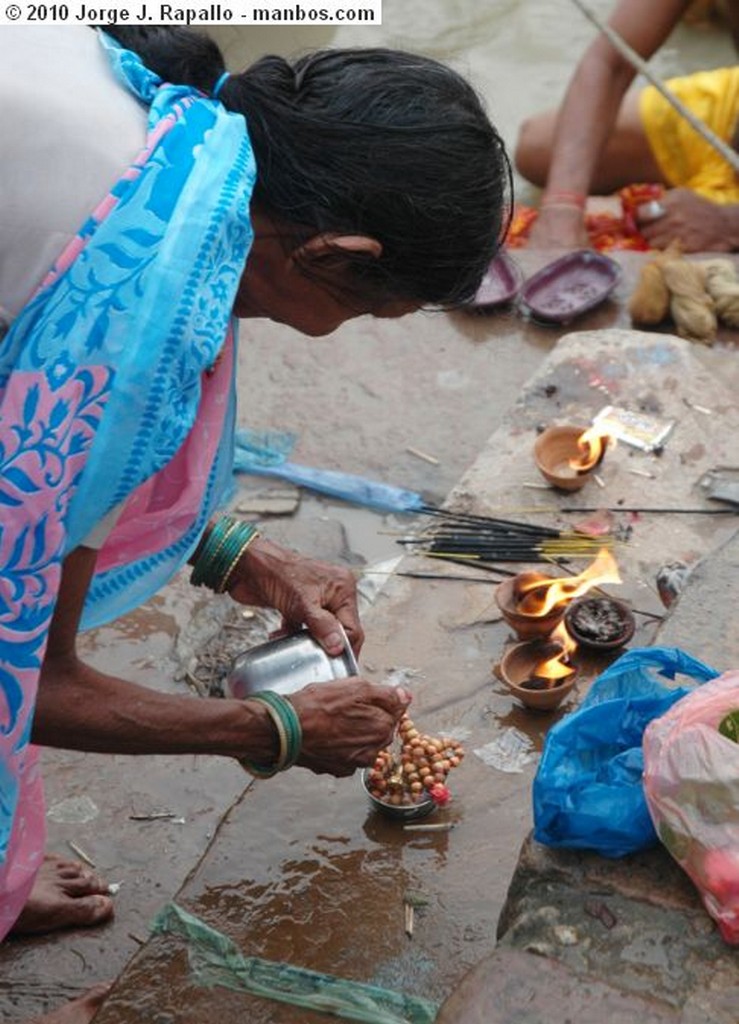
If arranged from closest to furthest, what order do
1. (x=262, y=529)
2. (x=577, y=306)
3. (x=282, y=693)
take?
(x=282, y=693) → (x=262, y=529) → (x=577, y=306)

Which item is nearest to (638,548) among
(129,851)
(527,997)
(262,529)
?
(262,529)

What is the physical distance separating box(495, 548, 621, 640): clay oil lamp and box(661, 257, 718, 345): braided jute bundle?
1.95 metres

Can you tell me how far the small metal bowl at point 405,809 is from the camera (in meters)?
3.13

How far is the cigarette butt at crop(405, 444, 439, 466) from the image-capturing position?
502 centimetres

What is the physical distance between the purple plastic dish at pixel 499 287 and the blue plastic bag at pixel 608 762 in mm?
3237

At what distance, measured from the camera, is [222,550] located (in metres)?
3.06

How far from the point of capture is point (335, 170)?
7.07 ft

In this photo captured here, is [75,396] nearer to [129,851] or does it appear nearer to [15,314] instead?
[15,314]

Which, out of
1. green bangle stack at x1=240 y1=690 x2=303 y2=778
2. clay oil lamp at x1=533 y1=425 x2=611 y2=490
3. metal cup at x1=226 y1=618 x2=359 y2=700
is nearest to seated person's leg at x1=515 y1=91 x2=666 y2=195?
clay oil lamp at x1=533 y1=425 x2=611 y2=490

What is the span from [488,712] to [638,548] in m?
0.86

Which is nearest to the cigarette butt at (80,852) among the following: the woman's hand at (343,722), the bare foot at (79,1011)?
the bare foot at (79,1011)

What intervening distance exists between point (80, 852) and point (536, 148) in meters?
4.71

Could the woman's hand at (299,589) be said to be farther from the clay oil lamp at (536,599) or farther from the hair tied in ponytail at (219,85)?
the hair tied in ponytail at (219,85)

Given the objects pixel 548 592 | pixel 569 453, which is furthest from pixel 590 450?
pixel 548 592
